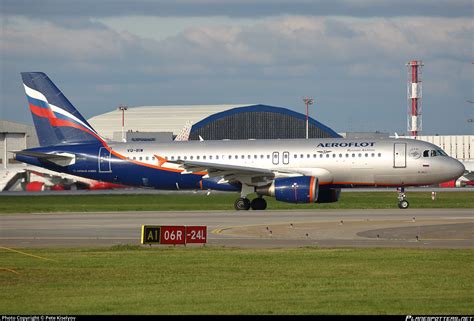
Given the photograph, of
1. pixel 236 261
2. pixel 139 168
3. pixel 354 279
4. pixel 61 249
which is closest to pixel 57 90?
pixel 139 168

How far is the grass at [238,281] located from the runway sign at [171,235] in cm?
142

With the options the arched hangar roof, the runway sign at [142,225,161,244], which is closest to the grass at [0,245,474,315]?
the runway sign at [142,225,161,244]

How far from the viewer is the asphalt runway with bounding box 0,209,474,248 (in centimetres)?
3062

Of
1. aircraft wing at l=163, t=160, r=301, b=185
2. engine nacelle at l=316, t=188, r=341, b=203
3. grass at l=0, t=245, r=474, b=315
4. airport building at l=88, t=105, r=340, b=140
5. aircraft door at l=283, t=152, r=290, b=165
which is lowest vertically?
grass at l=0, t=245, r=474, b=315

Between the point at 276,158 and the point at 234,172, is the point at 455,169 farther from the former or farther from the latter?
the point at 234,172

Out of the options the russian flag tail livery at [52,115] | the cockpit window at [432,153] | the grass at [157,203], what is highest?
the russian flag tail livery at [52,115]

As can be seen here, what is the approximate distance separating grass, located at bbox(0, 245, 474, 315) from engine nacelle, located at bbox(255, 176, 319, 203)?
19.7 m

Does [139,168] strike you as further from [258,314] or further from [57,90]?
[258,314]

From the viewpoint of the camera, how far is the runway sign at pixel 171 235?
2955cm

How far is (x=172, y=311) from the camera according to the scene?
16562 mm

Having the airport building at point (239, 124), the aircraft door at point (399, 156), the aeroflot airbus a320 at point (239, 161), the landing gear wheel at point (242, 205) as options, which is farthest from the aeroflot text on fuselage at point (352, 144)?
the airport building at point (239, 124)

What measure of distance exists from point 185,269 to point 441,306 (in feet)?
25.7

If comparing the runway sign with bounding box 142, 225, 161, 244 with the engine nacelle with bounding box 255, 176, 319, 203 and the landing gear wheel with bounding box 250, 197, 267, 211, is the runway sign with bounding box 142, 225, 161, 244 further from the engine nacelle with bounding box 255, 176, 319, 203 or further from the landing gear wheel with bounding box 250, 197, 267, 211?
Result: the landing gear wheel with bounding box 250, 197, 267, 211

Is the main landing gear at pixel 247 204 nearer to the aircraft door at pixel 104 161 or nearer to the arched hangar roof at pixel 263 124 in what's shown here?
the aircraft door at pixel 104 161
